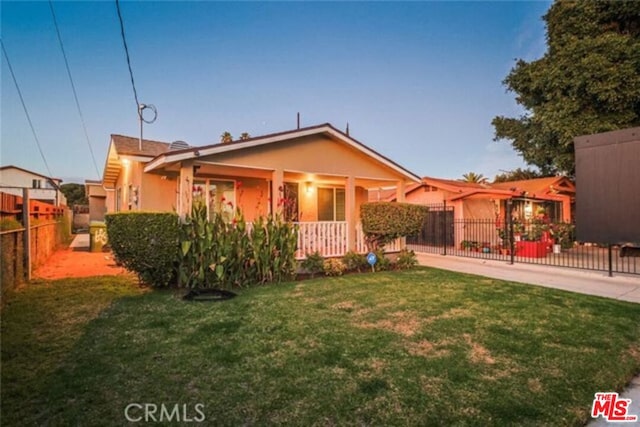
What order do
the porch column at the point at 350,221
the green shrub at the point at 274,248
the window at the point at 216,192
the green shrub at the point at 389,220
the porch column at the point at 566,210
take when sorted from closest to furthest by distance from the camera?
1. the green shrub at the point at 274,248
2. the green shrub at the point at 389,220
3. the porch column at the point at 350,221
4. the window at the point at 216,192
5. the porch column at the point at 566,210

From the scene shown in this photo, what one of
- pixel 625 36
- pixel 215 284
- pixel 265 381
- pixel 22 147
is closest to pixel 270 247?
pixel 215 284

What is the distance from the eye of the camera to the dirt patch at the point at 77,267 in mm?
8383

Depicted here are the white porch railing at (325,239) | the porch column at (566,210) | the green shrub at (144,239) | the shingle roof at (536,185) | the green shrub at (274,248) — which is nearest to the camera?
the green shrub at (144,239)

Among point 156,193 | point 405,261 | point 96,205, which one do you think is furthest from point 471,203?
point 96,205

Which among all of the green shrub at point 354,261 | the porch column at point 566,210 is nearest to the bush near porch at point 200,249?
the green shrub at point 354,261

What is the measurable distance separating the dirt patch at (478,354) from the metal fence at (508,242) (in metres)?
9.46

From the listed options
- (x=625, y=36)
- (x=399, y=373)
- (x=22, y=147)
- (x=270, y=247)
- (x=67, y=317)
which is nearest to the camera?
(x=399, y=373)

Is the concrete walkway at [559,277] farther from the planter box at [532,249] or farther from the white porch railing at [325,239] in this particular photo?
the white porch railing at [325,239]

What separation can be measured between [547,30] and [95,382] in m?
21.8

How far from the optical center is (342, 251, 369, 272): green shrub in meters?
9.24

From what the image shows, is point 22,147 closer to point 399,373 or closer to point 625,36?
point 399,373

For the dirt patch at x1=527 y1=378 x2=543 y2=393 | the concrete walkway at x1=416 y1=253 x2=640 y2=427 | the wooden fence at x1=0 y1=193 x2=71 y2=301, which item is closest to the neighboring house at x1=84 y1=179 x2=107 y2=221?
the wooden fence at x1=0 y1=193 x2=71 y2=301

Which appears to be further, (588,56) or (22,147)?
(588,56)

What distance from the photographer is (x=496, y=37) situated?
1375 centimetres
